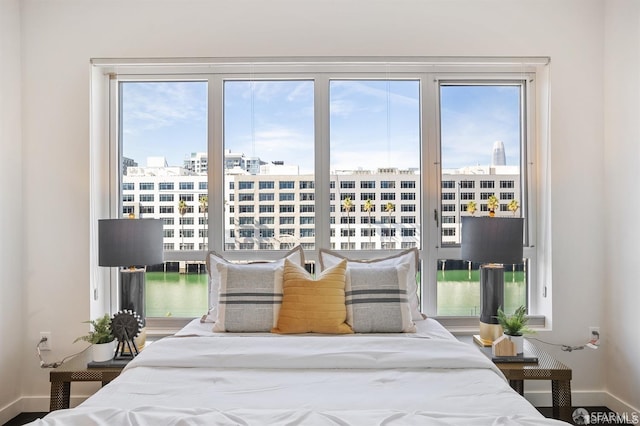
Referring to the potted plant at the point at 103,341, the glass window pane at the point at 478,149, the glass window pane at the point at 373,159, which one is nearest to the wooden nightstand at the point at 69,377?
the potted plant at the point at 103,341

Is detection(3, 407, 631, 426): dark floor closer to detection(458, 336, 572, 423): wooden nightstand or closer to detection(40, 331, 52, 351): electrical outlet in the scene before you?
detection(40, 331, 52, 351): electrical outlet

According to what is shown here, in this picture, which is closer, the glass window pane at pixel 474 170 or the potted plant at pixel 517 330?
the potted plant at pixel 517 330

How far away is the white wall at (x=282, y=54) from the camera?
2848 mm

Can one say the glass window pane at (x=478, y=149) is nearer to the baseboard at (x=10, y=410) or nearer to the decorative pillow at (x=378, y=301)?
the decorative pillow at (x=378, y=301)

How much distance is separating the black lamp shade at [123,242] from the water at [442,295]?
63 centimetres

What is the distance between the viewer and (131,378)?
5.64 feet

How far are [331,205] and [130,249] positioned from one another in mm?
1325

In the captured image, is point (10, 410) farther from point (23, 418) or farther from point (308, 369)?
point (308, 369)

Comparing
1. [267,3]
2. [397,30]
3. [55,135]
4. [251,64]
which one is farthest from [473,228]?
[55,135]

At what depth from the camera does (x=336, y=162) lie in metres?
3.04

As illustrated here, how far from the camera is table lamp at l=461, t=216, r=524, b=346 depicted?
96.3 inches

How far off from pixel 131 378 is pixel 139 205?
1.63 metres

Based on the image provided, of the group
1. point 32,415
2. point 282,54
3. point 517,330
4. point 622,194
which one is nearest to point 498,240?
point 517,330

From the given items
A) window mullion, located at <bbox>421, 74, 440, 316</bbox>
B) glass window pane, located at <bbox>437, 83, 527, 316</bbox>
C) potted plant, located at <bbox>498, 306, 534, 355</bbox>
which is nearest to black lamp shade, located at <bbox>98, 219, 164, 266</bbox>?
window mullion, located at <bbox>421, 74, 440, 316</bbox>
